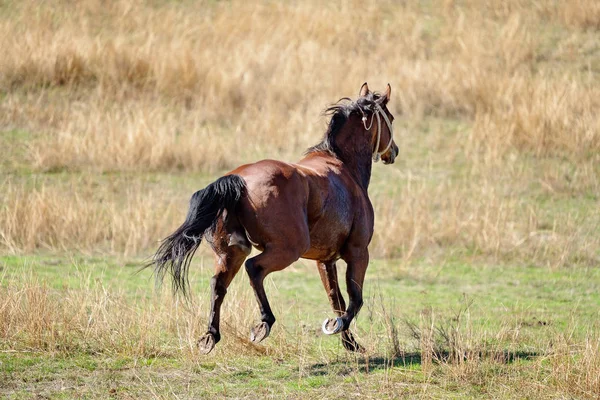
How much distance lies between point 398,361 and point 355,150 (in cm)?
191

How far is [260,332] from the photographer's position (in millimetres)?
6387

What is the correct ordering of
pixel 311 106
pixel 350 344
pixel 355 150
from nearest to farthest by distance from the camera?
pixel 350 344 < pixel 355 150 < pixel 311 106

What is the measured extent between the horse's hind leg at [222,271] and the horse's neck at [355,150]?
1544 millimetres

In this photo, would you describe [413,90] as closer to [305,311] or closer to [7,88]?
[7,88]

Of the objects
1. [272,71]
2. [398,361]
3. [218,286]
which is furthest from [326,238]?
[272,71]

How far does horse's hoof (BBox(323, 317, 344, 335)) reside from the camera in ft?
22.0

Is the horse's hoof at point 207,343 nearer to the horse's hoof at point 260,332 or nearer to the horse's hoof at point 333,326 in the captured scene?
the horse's hoof at point 260,332

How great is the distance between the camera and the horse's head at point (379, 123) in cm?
801

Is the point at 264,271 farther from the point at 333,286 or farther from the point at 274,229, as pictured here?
the point at 333,286

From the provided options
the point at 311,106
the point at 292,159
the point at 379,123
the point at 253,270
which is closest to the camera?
the point at 253,270

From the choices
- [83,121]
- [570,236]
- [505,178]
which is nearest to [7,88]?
[83,121]

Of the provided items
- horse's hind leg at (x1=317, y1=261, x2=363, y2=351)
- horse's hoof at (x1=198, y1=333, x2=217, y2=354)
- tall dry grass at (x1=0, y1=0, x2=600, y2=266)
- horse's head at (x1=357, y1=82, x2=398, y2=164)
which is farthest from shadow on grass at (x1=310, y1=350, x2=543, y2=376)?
tall dry grass at (x1=0, y1=0, x2=600, y2=266)

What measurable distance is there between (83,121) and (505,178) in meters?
7.29

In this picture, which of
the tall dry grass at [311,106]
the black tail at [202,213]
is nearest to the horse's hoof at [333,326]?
the black tail at [202,213]
